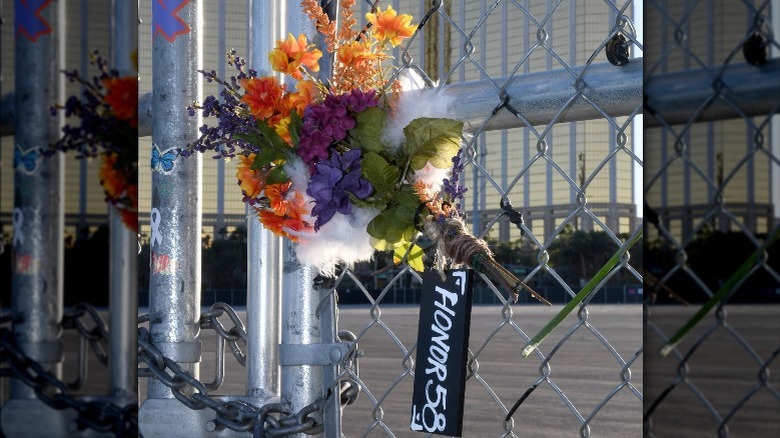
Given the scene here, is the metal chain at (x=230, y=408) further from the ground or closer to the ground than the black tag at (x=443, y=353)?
closer to the ground

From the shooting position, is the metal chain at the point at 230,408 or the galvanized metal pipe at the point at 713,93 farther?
the metal chain at the point at 230,408

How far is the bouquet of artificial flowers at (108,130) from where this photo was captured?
0.33 meters

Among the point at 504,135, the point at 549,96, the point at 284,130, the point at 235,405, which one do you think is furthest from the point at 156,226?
the point at 504,135

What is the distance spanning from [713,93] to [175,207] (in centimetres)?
108

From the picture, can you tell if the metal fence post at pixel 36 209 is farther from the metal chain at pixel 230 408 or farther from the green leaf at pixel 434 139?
the metal chain at pixel 230 408

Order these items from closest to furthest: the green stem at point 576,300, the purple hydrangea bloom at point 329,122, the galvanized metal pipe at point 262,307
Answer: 1. the green stem at point 576,300
2. the purple hydrangea bloom at point 329,122
3. the galvanized metal pipe at point 262,307

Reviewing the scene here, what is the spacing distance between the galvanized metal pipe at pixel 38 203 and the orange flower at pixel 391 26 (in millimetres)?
726

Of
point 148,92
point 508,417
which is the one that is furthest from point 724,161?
point 148,92

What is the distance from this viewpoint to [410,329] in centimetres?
1945

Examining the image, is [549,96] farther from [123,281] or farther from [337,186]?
[123,281]

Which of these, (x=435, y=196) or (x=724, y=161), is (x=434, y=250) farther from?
(x=724, y=161)

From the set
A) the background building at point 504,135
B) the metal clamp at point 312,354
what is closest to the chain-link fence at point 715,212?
the background building at point 504,135

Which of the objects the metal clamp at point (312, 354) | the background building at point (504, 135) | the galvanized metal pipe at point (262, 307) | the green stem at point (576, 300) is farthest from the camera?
the background building at point (504, 135)

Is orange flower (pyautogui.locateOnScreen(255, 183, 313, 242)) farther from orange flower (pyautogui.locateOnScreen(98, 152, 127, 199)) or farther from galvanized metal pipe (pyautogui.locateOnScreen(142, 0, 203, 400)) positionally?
orange flower (pyautogui.locateOnScreen(98, 152, 127, 199))
